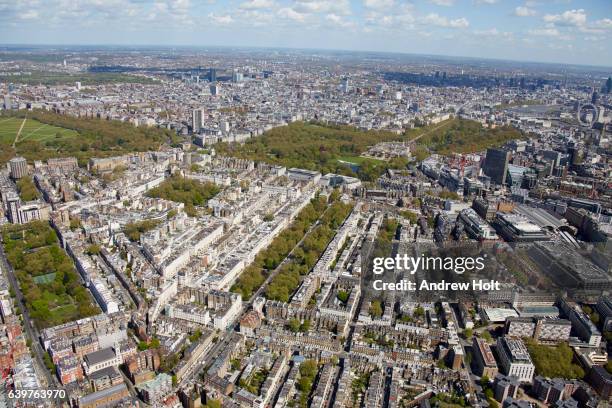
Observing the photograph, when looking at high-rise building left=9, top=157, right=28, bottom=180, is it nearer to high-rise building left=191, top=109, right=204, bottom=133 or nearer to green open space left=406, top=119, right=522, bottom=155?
high-rise building left=191, top=109, right=204, bottom=133

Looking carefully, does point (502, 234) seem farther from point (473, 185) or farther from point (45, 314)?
point (45, 314)

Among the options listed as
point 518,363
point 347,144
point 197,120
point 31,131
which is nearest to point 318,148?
point 347,144

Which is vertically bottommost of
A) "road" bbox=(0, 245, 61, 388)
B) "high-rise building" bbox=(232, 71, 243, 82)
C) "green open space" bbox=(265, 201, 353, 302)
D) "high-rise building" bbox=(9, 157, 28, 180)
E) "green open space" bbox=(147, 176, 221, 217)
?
"road" bbox=(0, 245, 61, 388)

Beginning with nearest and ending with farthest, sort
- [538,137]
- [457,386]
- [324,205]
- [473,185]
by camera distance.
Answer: [457,386]
[324,205]
[473,185]
[538,137]

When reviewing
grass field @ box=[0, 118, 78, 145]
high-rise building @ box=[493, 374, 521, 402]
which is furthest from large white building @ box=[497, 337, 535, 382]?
grass field @ box=[0, 118, 78, 145]

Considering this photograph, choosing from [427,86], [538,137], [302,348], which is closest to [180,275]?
[302,348]

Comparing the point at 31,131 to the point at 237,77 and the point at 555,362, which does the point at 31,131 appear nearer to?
the point at 555,362
